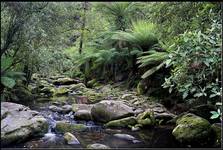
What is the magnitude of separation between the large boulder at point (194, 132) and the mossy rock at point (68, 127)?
1.37 m

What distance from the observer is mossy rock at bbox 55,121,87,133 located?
16.2ft

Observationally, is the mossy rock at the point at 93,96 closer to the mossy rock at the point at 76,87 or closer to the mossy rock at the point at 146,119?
the mossy rock at the point at 76,87

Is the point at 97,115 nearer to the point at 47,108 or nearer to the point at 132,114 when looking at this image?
the point at 132,114

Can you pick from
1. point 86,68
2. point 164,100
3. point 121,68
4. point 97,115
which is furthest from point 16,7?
point 86,68

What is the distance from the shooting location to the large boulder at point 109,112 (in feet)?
18.1

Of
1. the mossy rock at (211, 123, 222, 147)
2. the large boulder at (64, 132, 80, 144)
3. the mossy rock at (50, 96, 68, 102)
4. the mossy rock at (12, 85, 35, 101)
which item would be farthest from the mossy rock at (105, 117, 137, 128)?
the mossy rock at (12, 85, 35, 101)

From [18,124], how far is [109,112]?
5.39ft

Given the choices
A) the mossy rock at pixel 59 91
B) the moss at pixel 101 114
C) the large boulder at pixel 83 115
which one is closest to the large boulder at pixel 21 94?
the mossy rock at pixel 59 91

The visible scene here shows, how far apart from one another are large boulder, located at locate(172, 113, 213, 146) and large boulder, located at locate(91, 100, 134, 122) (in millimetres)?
1080

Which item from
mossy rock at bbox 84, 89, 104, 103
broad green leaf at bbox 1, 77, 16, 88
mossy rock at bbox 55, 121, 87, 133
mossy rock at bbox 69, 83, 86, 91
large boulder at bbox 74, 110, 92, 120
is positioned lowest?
mossy rock at bbox 55, 121, 87, 133

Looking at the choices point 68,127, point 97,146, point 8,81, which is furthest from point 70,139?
point 8,81

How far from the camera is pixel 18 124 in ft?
14.3

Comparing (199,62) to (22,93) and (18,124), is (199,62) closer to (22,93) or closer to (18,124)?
(18,124)

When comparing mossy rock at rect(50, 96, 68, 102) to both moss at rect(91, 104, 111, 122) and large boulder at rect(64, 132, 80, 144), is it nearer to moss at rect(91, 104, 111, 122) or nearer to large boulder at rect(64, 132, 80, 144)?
moss at rect(91, 104, 111, 122)
